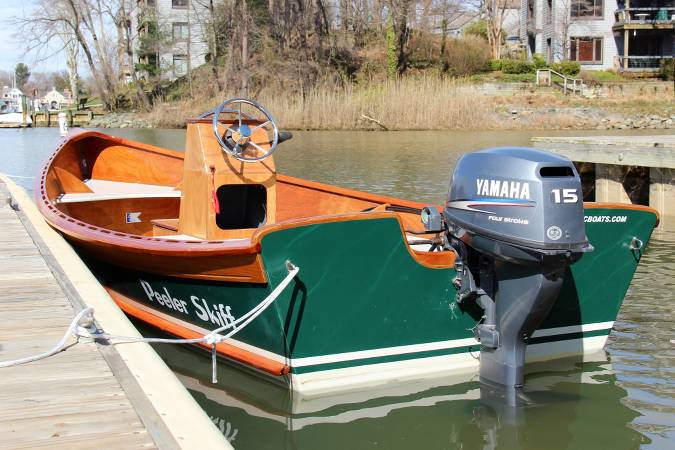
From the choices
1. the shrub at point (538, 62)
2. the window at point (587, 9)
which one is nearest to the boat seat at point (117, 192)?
the shrub at point (538, 62)

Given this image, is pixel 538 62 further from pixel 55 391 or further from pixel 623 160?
pixel 55 391

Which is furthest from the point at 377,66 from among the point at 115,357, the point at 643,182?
the point at 115,357

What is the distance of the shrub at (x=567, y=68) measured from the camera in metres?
44.7

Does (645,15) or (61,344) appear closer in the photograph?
(61,344)

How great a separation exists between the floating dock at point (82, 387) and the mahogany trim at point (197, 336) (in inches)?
31.5

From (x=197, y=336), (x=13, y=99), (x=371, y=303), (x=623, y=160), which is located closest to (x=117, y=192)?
(x=197, y=336)

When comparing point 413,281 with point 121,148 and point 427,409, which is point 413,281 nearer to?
point 427,409

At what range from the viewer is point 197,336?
6719mm

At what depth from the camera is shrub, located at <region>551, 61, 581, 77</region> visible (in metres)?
44.7

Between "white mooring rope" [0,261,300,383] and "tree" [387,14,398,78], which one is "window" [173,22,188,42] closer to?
"tree" [387,14,398,78]

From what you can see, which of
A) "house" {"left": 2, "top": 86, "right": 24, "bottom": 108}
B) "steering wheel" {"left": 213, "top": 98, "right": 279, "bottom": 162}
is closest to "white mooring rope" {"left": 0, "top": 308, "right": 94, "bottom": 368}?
"steering wheel" {"left": 213, "top": 98, "right": 279, "bottom": 162}

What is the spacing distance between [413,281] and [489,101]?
35265 millimetres

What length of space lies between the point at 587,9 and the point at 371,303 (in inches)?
1864

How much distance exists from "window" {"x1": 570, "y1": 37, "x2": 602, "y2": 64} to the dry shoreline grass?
770 centimetres
